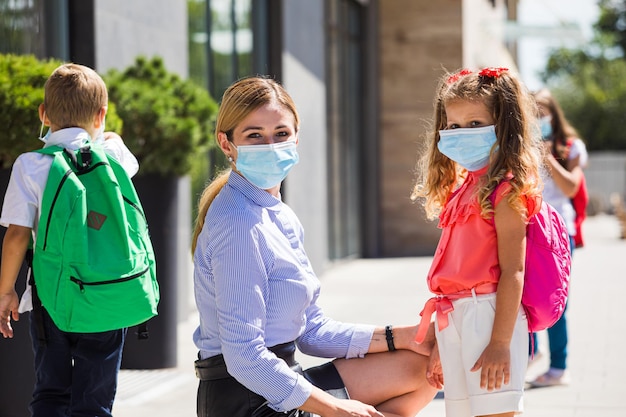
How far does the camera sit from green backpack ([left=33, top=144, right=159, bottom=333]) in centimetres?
357

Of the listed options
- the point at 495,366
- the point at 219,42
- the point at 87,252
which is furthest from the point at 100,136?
the point at 219,42

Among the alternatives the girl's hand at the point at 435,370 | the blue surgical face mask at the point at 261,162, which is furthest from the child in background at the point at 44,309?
the girl's hand at the point at 435,370

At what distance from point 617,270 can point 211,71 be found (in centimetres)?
667

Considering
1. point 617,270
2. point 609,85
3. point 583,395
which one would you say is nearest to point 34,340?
point 583,395

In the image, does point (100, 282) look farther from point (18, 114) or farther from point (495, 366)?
point (18, 114)

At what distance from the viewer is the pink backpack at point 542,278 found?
3295 millimetres

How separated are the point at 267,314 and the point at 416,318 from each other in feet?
19.9

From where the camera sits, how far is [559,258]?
3367 mm

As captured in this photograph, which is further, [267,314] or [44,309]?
[44,309]

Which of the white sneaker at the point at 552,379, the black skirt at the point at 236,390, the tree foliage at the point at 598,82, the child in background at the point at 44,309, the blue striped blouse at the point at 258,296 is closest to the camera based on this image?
the blue striped blouse at the point at 258,296

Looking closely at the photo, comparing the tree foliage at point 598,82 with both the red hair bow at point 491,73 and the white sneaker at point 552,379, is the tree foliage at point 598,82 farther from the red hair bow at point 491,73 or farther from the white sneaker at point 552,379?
the red hair bow at point 491,73

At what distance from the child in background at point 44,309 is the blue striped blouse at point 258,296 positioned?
622mm

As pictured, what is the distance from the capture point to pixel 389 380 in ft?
10.8

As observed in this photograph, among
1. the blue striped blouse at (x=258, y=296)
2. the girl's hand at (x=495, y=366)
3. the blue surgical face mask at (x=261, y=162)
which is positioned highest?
the blue surgical face mask at (x=261, y=162)
